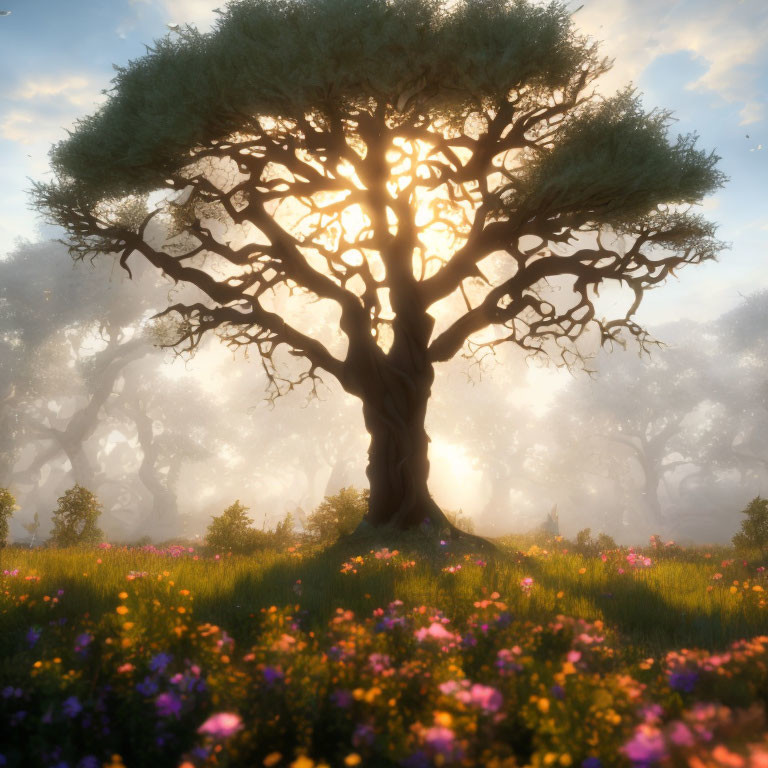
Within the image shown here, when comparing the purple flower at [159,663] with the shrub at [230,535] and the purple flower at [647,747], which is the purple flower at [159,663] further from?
the shrub at [230,535]

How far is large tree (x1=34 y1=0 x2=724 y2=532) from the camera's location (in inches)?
370

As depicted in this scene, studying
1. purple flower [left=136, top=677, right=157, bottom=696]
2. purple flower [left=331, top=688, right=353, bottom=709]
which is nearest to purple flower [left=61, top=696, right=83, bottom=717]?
purple flower [left=136, top=677, right=157, bottom=696]

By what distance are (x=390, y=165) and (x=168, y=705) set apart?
11.2 meters

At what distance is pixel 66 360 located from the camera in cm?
4459

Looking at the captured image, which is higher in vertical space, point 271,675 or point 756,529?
point 756,529

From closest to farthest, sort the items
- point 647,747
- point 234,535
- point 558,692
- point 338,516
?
1. point 647,747
2. point 558,692
3. point 234,535
4. point 338,516

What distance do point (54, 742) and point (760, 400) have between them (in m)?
55.6

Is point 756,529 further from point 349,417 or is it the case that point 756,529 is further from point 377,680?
point 349,417

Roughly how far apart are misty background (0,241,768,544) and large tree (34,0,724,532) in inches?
1170

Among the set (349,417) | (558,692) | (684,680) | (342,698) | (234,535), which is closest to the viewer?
(558,692)

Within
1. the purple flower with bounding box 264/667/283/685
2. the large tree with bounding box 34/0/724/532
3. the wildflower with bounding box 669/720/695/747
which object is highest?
the large tree with bounding box 34/0/724/532

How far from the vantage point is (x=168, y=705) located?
3.35m

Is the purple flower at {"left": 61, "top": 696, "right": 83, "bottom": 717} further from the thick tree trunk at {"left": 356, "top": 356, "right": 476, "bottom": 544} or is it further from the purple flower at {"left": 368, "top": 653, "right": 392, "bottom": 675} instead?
the thick tree trunk at {"left": 356, "top": 356, "right": 476, "bottom": 544}

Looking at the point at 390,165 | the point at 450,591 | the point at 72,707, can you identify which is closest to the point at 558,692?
the point at 72,707
